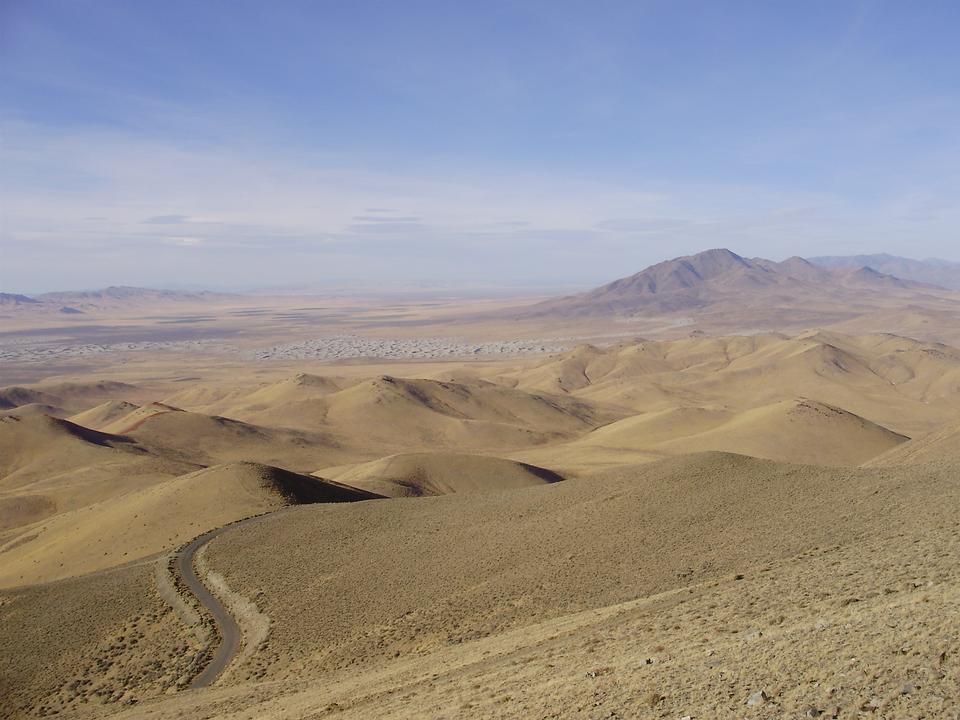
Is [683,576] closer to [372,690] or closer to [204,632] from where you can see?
[372,690]

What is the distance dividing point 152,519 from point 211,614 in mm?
12462

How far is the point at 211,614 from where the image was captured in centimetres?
2453

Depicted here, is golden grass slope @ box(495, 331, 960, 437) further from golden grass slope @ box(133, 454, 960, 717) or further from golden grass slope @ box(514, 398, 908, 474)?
golden grass slope @ box(133, 454, 960, 717)

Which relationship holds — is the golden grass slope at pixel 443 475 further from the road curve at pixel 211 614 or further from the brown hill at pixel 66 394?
the brown hill at pixel 66 394

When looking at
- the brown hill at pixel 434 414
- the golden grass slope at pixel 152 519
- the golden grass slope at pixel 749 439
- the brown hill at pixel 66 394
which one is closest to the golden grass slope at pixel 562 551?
the golden grass slope at pixel 152 519

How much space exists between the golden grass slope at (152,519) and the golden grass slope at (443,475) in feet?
19.3

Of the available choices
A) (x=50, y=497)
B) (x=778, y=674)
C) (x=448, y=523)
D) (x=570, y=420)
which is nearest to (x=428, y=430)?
(x=570, y=420)

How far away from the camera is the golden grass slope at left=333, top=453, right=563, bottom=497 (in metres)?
47.5

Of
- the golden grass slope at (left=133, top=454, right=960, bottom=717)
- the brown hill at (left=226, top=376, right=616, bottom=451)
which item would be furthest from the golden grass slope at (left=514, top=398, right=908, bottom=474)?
the golden grass slope at (left=133, top=454, right=960, bottom=717)

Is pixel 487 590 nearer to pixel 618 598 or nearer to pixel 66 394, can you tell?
pixel 618 598

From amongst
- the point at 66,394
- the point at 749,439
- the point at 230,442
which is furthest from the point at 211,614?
the point at 66,394

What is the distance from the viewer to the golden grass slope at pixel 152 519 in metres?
32.2

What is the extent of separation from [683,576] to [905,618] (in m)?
8.85

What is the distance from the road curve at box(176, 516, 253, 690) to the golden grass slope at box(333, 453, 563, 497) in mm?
15810
